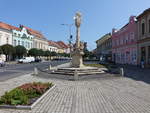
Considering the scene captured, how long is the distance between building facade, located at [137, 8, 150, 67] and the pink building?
7.42ft

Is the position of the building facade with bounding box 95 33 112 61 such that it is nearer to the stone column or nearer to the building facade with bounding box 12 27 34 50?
the building facade with bounding box 12 27 34 50

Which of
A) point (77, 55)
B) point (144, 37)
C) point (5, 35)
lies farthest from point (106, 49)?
point (77, 55)

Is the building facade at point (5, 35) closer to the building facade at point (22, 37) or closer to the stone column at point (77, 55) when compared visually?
the building facade at point (22, 37)

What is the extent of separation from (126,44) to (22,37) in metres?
40.4

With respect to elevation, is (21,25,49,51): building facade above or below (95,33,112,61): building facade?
above

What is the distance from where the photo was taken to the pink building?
34.9 metres

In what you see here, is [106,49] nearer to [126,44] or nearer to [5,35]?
[126,44]

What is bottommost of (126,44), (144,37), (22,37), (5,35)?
(126,44)

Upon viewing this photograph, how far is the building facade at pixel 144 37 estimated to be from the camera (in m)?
28.6

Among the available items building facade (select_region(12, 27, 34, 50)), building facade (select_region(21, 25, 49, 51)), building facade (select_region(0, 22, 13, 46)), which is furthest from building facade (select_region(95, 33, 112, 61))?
building facade (select_region(0, 22, 13, 46))

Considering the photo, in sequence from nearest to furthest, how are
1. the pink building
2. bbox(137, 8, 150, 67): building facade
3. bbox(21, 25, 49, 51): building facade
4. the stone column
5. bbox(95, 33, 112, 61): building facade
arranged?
the stone column, bbox(137, 8, 150, 67): building facade, the pink building, bbox(95, 33, 112, 61): building facade, bbox(21, 25, 49, 51): building facade

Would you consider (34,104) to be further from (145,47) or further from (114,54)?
(114,54)

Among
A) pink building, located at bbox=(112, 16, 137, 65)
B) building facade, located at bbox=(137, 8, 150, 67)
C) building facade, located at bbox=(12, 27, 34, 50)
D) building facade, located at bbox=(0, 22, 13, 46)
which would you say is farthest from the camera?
building facade, located at bbox=(12, 27, 34, 50)

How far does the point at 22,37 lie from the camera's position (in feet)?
210
